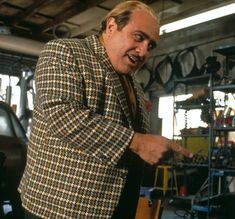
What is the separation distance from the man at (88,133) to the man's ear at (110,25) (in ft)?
0.07

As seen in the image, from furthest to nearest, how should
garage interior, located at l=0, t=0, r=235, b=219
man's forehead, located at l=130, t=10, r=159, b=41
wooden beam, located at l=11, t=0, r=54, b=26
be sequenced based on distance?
wooden beam, located at l=11, t=0, r=54, b=26 < garage interior, located at l=0, t=0, r=235, b=219 < man's forehead, located at l=130, t=10, r=159, b=41

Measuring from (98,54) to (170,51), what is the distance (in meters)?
6.69

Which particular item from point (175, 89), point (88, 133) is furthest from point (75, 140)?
point (175, 89)

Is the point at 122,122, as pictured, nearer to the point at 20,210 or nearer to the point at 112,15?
the point at 112,15

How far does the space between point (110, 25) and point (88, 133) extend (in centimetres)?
43

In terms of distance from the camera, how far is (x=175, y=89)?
672cm

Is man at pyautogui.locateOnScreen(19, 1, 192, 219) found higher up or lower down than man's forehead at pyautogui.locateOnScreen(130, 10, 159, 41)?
lower down

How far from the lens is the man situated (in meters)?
0.96

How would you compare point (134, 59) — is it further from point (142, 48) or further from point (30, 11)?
point (30, 11)

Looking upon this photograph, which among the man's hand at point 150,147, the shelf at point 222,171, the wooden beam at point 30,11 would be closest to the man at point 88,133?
the man's hand at point 150,147

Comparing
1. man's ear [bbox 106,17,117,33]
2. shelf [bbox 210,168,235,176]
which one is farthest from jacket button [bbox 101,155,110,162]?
shelf [bbox 210,168,235,176]

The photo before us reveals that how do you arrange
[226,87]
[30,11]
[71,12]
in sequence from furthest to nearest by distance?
[30,11]
[71,12]
[226,87]

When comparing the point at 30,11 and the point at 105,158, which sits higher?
the point at 30,11

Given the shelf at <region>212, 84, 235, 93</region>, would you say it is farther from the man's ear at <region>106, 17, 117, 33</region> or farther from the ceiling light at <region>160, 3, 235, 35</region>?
the man's ear at <region>106, 17, 117, 33</region>
